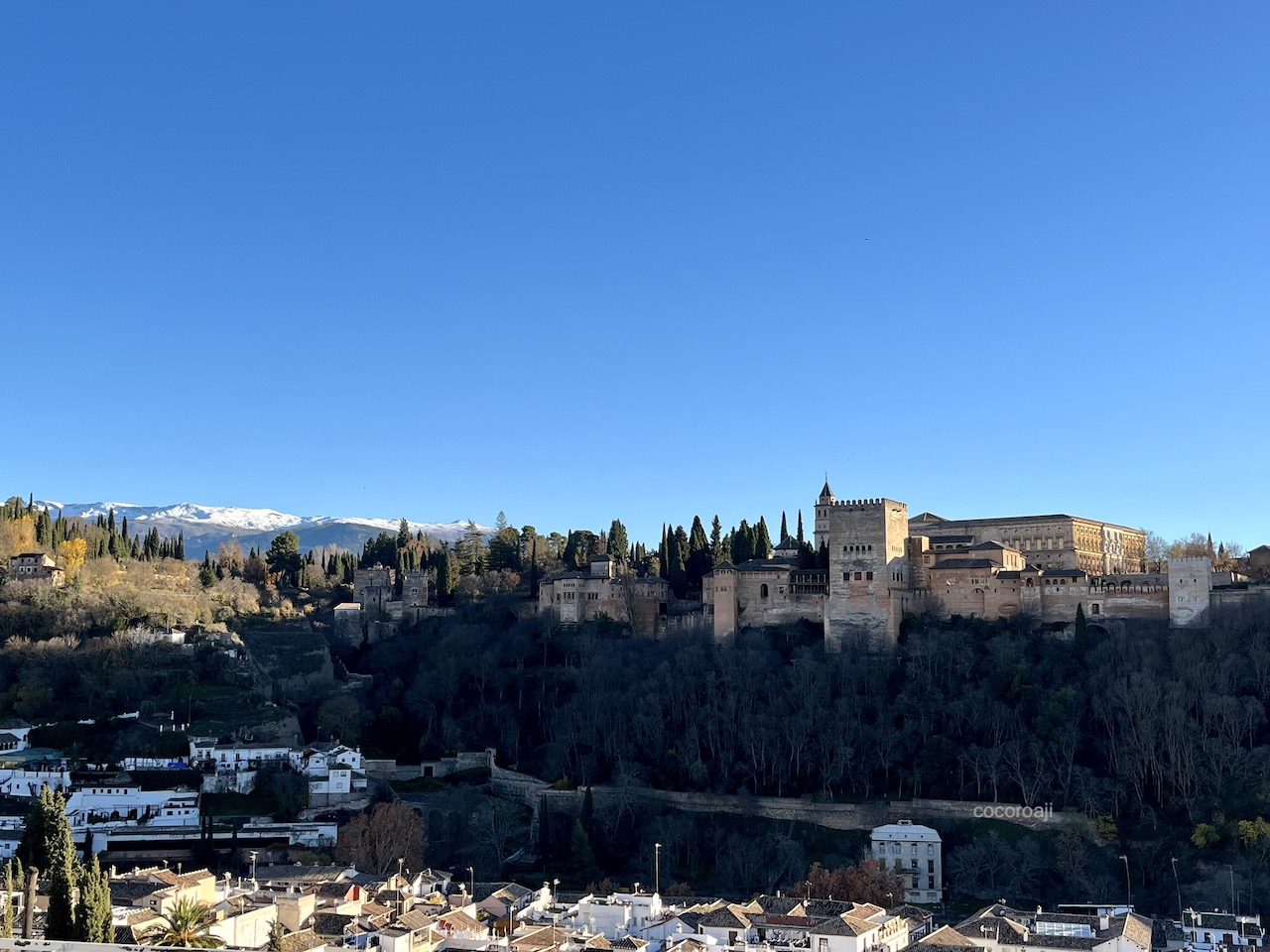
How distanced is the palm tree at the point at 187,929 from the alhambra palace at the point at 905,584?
34280 mm

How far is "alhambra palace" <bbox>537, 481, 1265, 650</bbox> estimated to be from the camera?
57.1 m

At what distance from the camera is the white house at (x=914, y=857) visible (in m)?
46.8

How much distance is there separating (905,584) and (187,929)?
3904 cm

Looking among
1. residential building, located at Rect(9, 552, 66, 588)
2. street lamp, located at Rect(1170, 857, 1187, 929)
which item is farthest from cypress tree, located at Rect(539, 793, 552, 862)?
residential building, located at Rect(9, 552, 66, 588)

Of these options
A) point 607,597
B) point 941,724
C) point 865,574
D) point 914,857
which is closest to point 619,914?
point 914,857

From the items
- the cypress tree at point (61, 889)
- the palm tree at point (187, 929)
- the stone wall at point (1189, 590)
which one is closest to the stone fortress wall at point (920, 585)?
the stone wall at point (1189, 590)

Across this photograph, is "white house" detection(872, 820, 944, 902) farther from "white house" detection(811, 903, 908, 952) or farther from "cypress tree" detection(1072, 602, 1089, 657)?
"cypress tree" detection(1072, 602, 1089, 657)

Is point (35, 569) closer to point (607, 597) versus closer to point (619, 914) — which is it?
point (607, 597)

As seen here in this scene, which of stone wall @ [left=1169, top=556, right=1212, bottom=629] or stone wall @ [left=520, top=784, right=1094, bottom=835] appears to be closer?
stone wall @ [left=520, top=784, right=1094, bottom=835]

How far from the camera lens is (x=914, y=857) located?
47.8m

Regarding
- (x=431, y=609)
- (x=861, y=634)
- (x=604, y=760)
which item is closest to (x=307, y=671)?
(x=431, y=609)

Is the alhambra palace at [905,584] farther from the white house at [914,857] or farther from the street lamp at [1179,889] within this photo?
the street lamp at [1179,889]

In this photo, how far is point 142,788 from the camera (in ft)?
174

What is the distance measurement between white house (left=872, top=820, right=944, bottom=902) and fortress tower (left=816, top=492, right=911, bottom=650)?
11.1 meters
